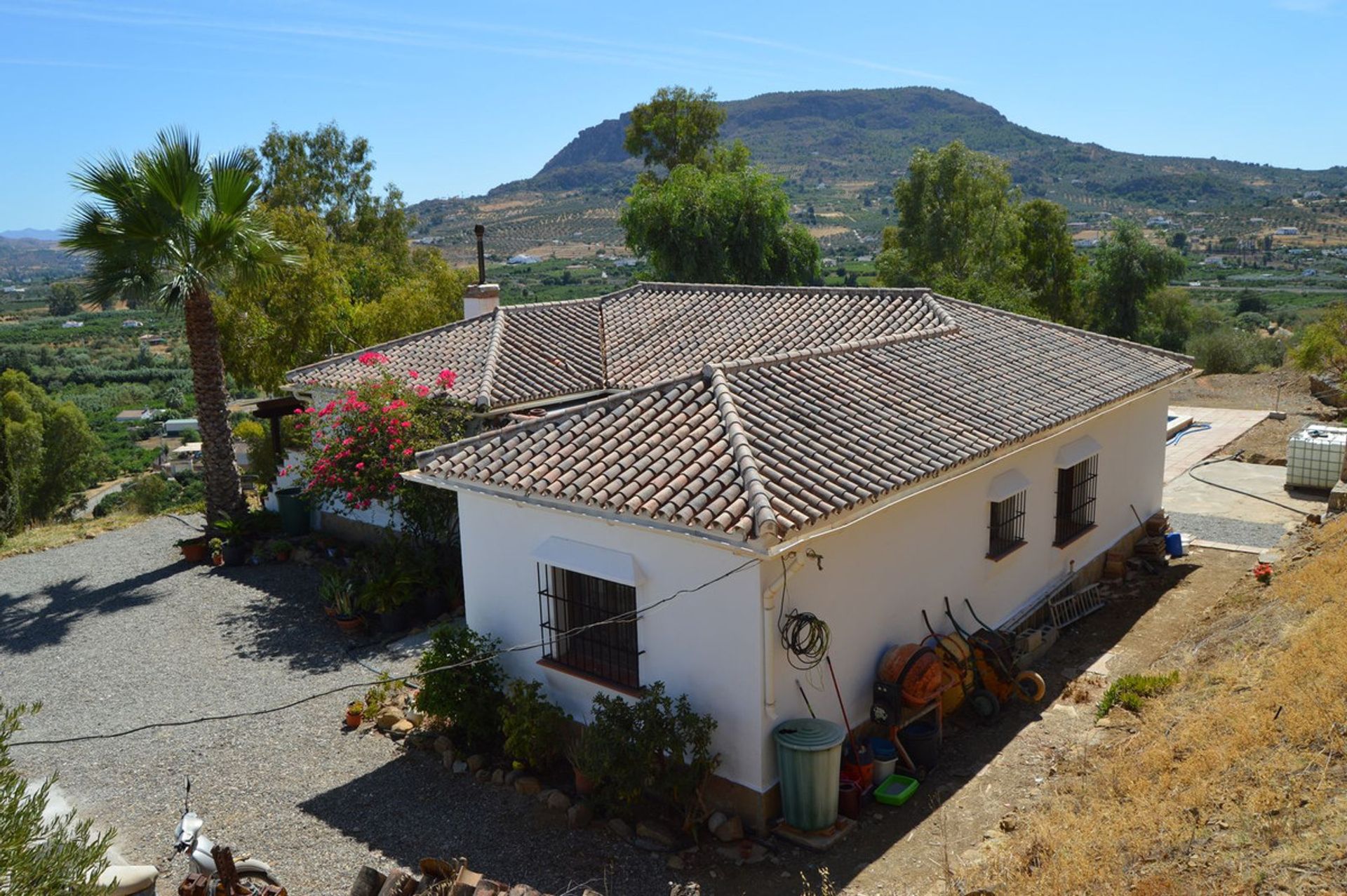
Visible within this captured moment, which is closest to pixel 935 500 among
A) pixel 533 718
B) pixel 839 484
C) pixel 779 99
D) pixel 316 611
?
pixel 839 484

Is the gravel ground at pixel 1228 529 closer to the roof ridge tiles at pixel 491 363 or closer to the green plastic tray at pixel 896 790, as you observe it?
the green plastic tray at pixel 896 790

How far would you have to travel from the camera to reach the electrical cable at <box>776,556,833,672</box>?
882 centimetres

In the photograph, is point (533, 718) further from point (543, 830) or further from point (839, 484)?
point (839, 484)

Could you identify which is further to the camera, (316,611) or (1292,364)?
(1292,364)

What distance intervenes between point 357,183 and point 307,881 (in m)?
37.3

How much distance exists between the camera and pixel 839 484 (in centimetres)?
918

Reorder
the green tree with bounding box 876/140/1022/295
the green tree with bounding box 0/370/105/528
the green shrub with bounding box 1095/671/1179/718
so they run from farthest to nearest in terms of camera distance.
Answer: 1. the green tree with bounding box 876/140/1022/295
2. the green tree with bounding box 0/370/105/528
3. the green shrub with bounding box 1095/671/1179/718

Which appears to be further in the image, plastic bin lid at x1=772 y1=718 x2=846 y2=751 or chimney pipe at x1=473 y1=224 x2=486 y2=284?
chimney pipe at x1=473 y1=224 x2=486 y2=284

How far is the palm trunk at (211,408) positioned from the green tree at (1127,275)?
121 feet

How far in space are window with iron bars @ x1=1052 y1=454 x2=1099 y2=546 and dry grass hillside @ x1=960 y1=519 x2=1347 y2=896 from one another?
3.96 meters

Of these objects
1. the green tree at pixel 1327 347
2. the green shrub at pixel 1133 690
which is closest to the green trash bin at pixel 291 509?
the green shrub at pixel 1133 690

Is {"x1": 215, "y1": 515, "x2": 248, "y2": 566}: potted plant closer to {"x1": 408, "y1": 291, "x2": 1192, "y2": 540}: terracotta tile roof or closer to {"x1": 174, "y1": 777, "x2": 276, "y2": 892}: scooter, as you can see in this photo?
{"x1": 408, "y1": 291, "x2": 1192, "y2": 540}: terracotta tile roof

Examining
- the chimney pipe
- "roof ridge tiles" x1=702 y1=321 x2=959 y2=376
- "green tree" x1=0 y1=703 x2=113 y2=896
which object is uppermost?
the chimney pipe

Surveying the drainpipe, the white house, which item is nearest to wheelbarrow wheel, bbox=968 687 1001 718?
the white house
